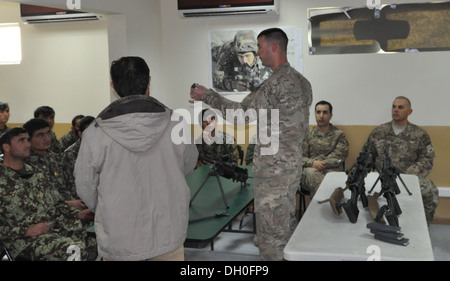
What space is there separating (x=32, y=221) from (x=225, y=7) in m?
3.12

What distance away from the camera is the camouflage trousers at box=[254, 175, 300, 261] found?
312 cm

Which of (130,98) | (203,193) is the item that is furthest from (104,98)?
(130,98)

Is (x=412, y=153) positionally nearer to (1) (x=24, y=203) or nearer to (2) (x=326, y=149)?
(2) (x=326, y=149)

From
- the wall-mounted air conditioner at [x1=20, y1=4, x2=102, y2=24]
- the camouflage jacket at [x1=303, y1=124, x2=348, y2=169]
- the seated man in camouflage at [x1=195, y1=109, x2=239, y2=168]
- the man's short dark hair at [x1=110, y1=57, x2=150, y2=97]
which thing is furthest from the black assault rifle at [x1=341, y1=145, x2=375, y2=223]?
the wall-mounted air conditioner at [x1=20, y1=4, x2=102, y2=24]

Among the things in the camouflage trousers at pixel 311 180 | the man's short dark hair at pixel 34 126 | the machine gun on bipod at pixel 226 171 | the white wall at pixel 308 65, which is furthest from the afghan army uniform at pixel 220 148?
the man's short dark hair at pixel 34 126

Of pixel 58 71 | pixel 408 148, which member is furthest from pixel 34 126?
pixel 408 148

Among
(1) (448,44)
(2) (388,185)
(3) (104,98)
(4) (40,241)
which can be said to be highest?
(1) (448,44)

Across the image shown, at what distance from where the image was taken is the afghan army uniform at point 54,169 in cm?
356

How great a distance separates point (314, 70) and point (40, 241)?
336cm

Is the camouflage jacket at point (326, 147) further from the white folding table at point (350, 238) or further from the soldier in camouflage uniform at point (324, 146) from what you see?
the white folding table at point (350, 238)

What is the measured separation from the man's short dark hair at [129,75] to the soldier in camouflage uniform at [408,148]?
319cm

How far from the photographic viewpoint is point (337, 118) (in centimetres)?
534

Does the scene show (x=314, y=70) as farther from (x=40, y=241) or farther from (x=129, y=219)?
(x=129, y=219)

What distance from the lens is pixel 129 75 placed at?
6.53 feet
